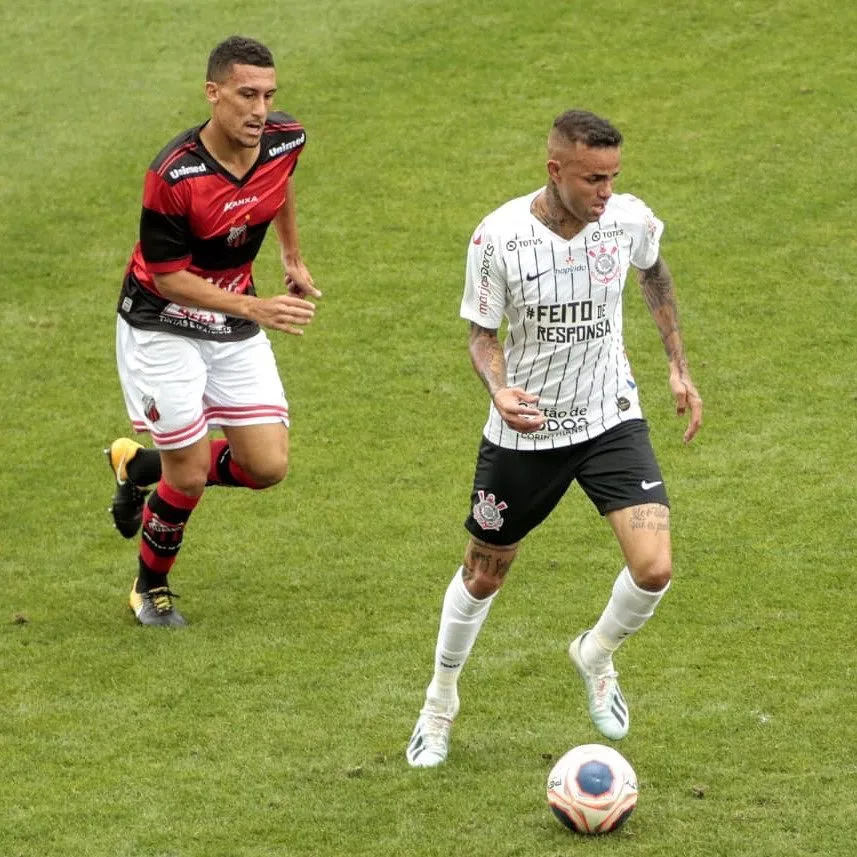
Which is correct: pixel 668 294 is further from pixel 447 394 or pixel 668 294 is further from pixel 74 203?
pixel 74 203

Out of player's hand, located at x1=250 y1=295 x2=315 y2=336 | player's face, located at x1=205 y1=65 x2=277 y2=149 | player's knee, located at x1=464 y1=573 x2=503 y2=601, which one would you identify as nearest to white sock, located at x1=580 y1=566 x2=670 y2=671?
player's knee, located at x1=464 y1=573 x2=503 y2=601

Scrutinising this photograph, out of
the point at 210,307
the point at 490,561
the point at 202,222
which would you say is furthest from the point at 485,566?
the point at 202,222

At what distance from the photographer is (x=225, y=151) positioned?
825 centimetres

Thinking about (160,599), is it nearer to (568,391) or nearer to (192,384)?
(192,384)

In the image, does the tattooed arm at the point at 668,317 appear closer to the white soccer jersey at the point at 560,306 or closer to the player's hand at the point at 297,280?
the white soccer jersey at the point at 560,306

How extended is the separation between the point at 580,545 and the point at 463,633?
7.68 feet

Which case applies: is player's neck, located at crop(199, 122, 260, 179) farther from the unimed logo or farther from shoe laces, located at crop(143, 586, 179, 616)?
shoe laces, located at crop(143, 586, 179, 616)

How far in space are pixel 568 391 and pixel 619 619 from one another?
3.01ft

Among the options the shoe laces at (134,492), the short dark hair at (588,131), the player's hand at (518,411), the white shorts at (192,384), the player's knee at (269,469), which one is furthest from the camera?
the shoe laces at (134,492)

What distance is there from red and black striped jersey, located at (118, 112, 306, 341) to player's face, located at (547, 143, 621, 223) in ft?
6.60

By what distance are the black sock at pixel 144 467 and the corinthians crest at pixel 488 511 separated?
2.73 m

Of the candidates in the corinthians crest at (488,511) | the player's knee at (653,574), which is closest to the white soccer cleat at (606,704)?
the player's knee at (653,574)

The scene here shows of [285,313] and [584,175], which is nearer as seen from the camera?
[584,175]

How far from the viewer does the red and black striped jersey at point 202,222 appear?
8.06 m
